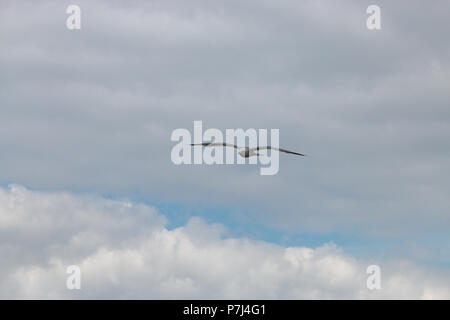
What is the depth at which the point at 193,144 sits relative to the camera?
178 meters
